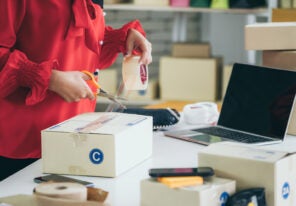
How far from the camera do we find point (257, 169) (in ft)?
5.05

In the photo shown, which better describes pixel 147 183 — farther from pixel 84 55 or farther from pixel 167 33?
pixel 167 33

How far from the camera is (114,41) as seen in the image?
250cm

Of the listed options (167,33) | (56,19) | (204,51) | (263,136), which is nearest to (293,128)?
(263,136)

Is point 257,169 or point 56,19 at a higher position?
point 56,19

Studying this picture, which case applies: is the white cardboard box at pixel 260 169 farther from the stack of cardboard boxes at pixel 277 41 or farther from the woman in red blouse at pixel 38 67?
the stack of cardboard boxes at pixel 277 41

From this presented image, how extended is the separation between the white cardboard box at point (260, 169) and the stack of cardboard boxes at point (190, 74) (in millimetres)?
2814

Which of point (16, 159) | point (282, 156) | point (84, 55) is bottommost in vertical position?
point (16, 159)

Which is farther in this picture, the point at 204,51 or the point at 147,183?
the point at 204,51

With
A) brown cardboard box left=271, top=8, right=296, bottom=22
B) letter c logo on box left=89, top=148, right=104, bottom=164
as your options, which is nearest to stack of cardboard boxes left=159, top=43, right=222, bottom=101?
brown cardboard box left=271, top=8, right=296, bottom=22

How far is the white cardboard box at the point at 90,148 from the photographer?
5.88ft

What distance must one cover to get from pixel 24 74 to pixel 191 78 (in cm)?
260

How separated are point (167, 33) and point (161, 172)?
3887 millimetres

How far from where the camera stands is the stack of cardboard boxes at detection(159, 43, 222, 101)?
14.6 ft

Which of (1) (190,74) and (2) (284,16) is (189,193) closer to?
(2) (284,16)
